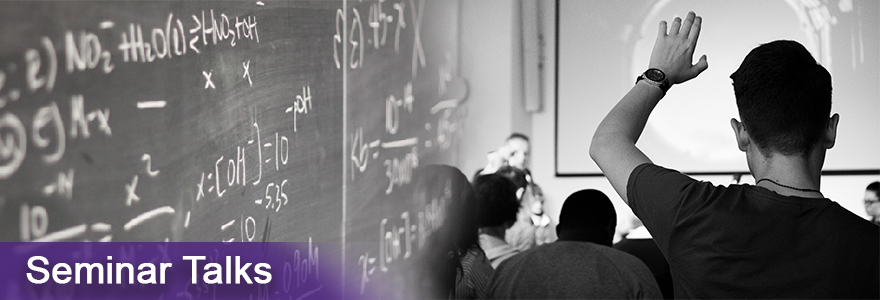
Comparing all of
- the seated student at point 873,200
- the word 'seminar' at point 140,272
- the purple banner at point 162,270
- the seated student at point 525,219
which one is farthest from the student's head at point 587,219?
the seated student at point 873,200

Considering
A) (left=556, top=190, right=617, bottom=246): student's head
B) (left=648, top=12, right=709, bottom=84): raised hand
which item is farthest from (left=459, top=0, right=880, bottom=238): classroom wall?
(left=648, top=12, right=709, bottom=84): raised hand

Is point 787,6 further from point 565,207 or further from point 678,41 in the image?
point 678,41

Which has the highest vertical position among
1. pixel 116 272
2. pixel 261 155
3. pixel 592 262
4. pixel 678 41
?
pixel 678 41

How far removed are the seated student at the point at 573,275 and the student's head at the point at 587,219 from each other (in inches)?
1.2

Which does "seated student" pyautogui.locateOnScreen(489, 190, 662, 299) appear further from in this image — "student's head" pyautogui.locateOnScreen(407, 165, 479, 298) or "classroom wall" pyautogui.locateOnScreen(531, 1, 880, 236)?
"classroom wall" pyautogui.locateOnScreen(531, 1, 880, 236)

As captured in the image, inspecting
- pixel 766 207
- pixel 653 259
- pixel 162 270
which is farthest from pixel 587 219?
pixel 162 270

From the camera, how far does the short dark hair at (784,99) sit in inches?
48.1

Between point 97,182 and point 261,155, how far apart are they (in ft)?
1.61

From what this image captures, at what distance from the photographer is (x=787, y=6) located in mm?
5961

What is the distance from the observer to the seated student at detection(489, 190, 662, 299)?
94.0 inches

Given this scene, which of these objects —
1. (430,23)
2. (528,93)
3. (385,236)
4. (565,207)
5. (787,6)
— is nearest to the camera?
(385,236)

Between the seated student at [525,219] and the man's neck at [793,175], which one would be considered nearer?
the man's neck at [793,175]

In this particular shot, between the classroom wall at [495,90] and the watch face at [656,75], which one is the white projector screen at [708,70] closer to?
the classroom wall at [495,90]

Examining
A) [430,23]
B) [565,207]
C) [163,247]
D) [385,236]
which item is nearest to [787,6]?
[430,23]
